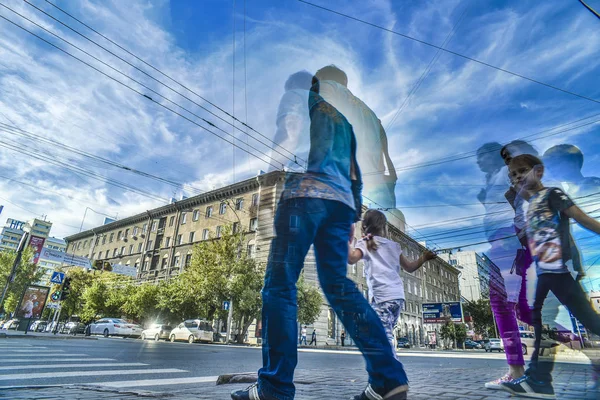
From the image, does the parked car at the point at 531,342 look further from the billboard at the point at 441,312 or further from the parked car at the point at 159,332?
the parked car at the point at 159,332

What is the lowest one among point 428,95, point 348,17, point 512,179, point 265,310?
point 265,310

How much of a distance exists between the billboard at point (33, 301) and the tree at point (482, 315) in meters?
26.4

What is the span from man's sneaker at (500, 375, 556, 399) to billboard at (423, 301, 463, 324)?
1.05ft

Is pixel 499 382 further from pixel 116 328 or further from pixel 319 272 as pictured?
pixel 116 328

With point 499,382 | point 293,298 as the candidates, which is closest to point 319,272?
point 293,298

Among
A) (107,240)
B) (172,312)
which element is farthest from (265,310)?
(107,240)

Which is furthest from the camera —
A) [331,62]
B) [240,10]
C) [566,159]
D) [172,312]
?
[172,312]

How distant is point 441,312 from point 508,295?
38 cm

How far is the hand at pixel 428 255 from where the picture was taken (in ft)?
4.47

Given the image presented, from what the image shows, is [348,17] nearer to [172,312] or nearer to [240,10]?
[240,10]

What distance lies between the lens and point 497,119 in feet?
3.94

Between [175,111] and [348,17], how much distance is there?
16.7 feet

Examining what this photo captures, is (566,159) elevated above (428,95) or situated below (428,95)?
below

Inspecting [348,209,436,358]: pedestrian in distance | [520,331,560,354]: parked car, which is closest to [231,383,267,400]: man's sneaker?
[348,209,436,358]: pedestrian in distance
